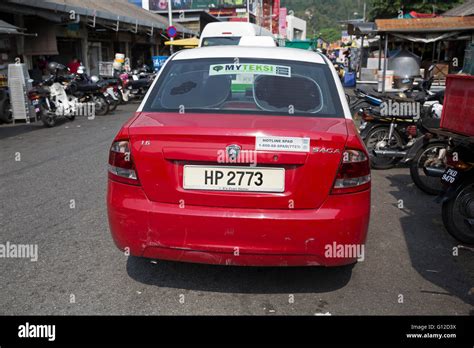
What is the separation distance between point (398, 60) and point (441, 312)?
1863 cm

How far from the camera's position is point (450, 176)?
4.51 meters

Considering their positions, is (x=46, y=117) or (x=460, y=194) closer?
(x=460, y=194)

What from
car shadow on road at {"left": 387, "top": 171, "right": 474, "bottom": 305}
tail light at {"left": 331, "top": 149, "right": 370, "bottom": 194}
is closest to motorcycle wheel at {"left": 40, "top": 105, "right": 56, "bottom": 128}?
car shadow on road at {"left": 387, "top": 171, "right": 474, "bottom": 305}

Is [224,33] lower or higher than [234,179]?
higher

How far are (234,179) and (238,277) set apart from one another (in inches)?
39.8

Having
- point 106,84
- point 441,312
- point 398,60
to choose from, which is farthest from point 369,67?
point 441,312

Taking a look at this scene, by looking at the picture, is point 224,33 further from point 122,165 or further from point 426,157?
point 122,165

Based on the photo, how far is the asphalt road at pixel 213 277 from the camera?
10.6ft

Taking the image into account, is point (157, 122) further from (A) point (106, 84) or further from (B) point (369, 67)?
(B) point (369, 67)

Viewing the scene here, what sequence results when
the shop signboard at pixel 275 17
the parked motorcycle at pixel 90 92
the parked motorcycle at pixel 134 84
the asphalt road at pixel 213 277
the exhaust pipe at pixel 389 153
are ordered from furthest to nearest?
the shop signboard at pixel 275 17, the parked motorcycle at pixel 134 84, the parked motorcycle at pixel 90 92, the exhaust pipe at pixel 389 153, the asphalt road at pixel 213 277

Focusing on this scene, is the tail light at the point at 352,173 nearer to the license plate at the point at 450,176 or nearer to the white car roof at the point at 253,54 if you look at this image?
the white car roof at the point at 253,54

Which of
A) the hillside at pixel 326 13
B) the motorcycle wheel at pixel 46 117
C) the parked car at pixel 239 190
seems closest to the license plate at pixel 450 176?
the parked car at pixel 239 190

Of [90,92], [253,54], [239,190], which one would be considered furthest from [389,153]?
[90,92]

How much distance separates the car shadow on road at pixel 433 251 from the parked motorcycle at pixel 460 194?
0.47 ft
